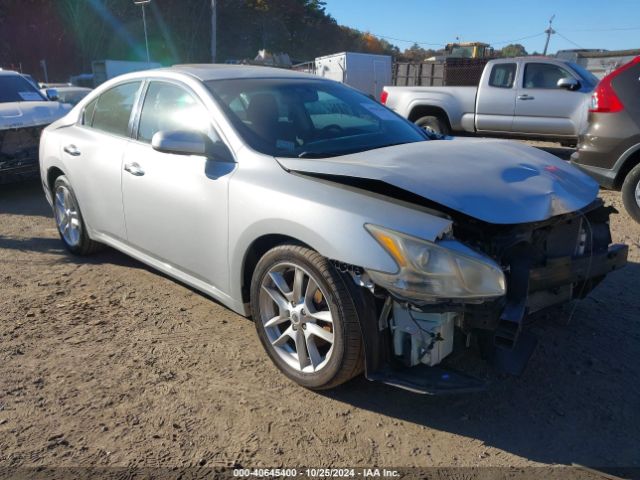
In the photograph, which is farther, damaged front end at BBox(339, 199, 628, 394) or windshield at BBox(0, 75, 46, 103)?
windshield at BBox(0, 75, 46, 103)

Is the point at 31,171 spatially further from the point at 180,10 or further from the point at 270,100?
the point at 180,10

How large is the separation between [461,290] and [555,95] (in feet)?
28.7

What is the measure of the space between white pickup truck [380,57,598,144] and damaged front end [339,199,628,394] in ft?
25.5

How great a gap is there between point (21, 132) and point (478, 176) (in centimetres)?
668

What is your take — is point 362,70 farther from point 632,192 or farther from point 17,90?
point 632,192

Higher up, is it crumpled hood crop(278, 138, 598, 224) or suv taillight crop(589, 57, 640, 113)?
suv taillight crop(589, 57, 640, 113)

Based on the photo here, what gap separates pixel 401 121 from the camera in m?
4.14

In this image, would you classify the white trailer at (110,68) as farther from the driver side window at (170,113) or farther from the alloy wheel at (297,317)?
the alloy wheel at (297,317)

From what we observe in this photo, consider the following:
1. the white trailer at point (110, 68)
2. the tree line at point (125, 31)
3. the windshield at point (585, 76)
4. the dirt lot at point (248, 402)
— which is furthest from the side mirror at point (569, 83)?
the tree line at point (125, 31)

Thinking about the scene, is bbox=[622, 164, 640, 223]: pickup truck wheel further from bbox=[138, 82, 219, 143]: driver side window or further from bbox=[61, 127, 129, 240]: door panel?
bbox=[61, 127, 129, 240]: door panel

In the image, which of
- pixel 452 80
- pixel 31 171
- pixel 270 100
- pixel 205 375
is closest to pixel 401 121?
pixel 270 100

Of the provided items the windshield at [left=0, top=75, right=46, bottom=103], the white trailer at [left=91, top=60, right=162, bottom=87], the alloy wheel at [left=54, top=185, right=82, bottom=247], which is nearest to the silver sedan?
the alloy wheel at [left=54, top=185, right=82, bottom=247]

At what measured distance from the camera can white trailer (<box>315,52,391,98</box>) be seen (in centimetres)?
2570

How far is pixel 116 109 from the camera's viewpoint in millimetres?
4312
